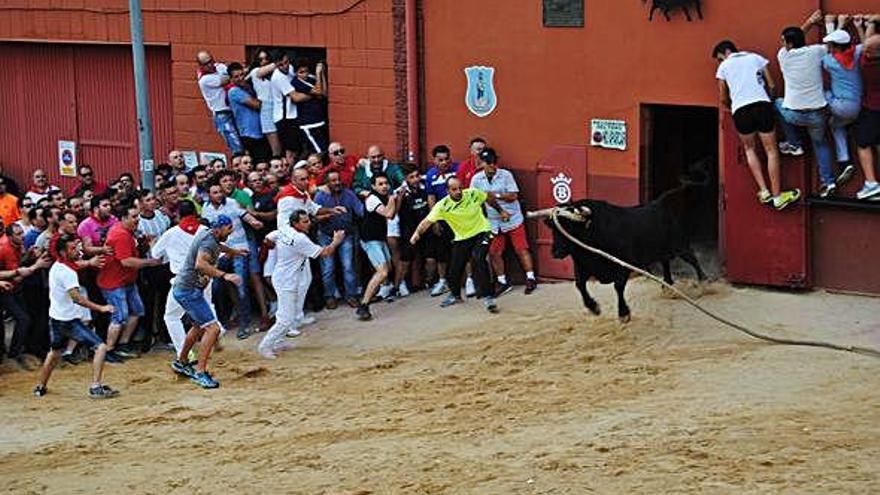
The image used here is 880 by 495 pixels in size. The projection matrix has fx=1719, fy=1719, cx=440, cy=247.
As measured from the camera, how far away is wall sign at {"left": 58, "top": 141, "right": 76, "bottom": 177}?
2480 centimetres

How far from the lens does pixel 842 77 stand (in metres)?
17.1

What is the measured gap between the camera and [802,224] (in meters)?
17.9

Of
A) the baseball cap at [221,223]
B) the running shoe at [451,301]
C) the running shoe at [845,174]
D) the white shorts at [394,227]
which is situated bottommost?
the running shoe at [451,301]

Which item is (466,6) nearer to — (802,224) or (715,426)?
(802,224)

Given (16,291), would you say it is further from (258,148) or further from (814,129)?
(814,129)

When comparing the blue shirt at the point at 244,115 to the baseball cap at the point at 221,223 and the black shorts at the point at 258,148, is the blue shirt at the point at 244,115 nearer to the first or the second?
the black shorts at the point at 258,148

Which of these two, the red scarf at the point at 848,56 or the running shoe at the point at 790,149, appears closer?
the red scarf at the point at 848,56

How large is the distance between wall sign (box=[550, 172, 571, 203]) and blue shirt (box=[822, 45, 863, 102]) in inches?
140

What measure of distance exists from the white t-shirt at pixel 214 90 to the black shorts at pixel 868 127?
27.7 feet

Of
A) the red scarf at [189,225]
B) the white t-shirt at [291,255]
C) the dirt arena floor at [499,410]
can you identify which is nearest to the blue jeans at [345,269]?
the dirt arena floor at [499,410]

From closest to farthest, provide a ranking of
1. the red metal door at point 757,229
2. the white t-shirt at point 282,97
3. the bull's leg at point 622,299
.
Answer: the bull's leg at point 622,299, the red metal door at point 757,229, the white t-shirt at point 282,97

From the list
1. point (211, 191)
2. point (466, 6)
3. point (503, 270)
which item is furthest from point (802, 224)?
point (211, 191)

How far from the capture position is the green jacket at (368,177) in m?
20.2

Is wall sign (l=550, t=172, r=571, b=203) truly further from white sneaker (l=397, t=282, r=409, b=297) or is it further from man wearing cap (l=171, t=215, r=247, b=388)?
man wearing cap (l=171, t=215, r=247, b=388)
